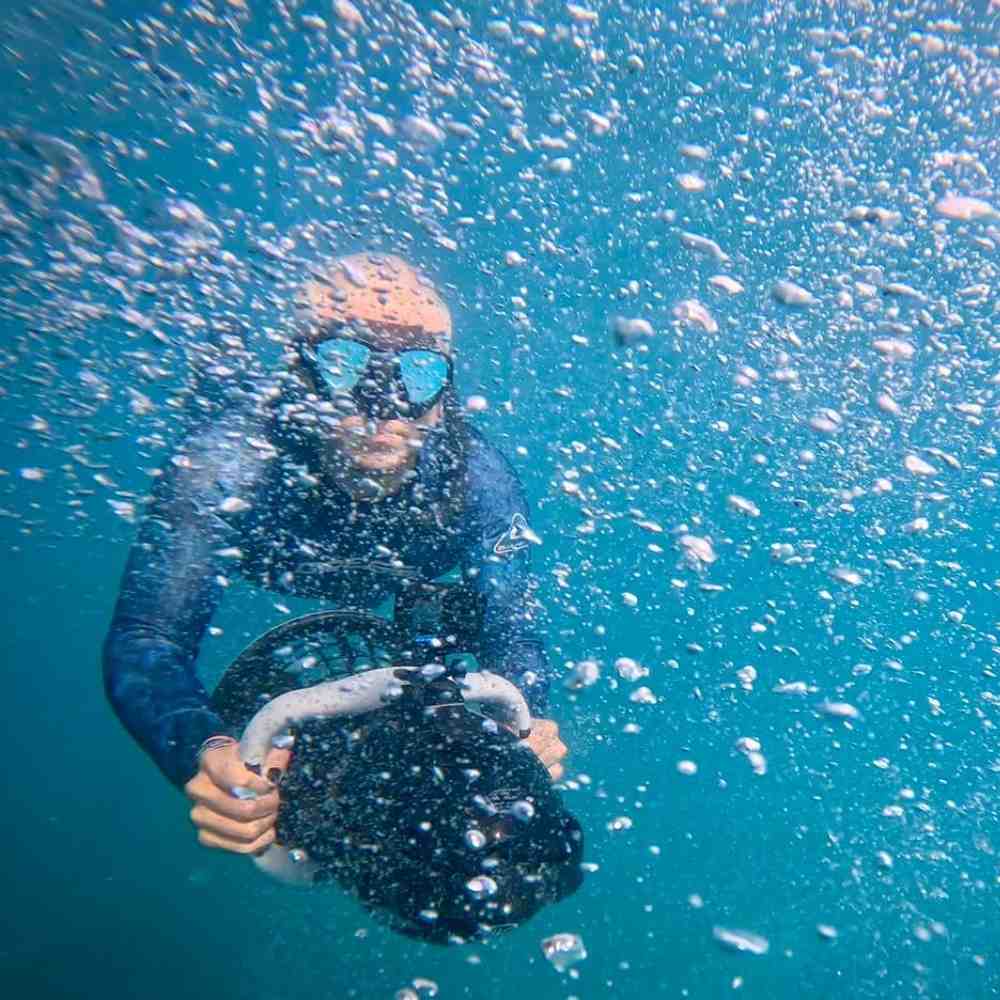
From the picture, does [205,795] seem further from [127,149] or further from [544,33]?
[127,149]

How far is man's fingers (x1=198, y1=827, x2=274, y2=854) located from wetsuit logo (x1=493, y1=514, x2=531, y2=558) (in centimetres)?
206

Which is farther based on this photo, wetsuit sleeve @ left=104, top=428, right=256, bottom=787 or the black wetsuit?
the black wetsuit

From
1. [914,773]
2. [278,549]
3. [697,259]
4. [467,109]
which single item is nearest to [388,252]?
[467,109]

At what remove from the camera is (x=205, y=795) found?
2.07m

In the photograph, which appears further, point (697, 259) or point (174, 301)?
point (697, 259)

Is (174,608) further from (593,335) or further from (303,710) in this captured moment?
(593,335)

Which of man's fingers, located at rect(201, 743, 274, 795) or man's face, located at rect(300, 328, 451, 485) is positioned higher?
man's face, located at rect(300, 328, 451, 485)

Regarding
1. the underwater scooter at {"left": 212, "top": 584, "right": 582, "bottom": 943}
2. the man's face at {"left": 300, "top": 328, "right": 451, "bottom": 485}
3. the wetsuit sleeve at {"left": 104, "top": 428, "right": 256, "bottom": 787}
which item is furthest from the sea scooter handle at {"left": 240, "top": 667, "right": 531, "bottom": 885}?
the man's face at {"left": 300, "top": 328, "right": 451, "bottom": 485}

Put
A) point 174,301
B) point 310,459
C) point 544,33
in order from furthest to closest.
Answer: point 174,301 → point 544,33 → point 310,459

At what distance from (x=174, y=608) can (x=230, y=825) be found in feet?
3.50

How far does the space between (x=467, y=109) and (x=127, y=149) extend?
9.18 meters

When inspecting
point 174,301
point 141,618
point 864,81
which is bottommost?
point 141,618

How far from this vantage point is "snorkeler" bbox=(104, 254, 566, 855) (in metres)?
2.85

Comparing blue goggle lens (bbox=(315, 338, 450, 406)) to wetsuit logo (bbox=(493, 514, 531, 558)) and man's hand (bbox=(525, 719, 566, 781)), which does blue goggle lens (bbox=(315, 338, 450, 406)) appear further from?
man's hand (bbox=(525, 719, 566, 781))
